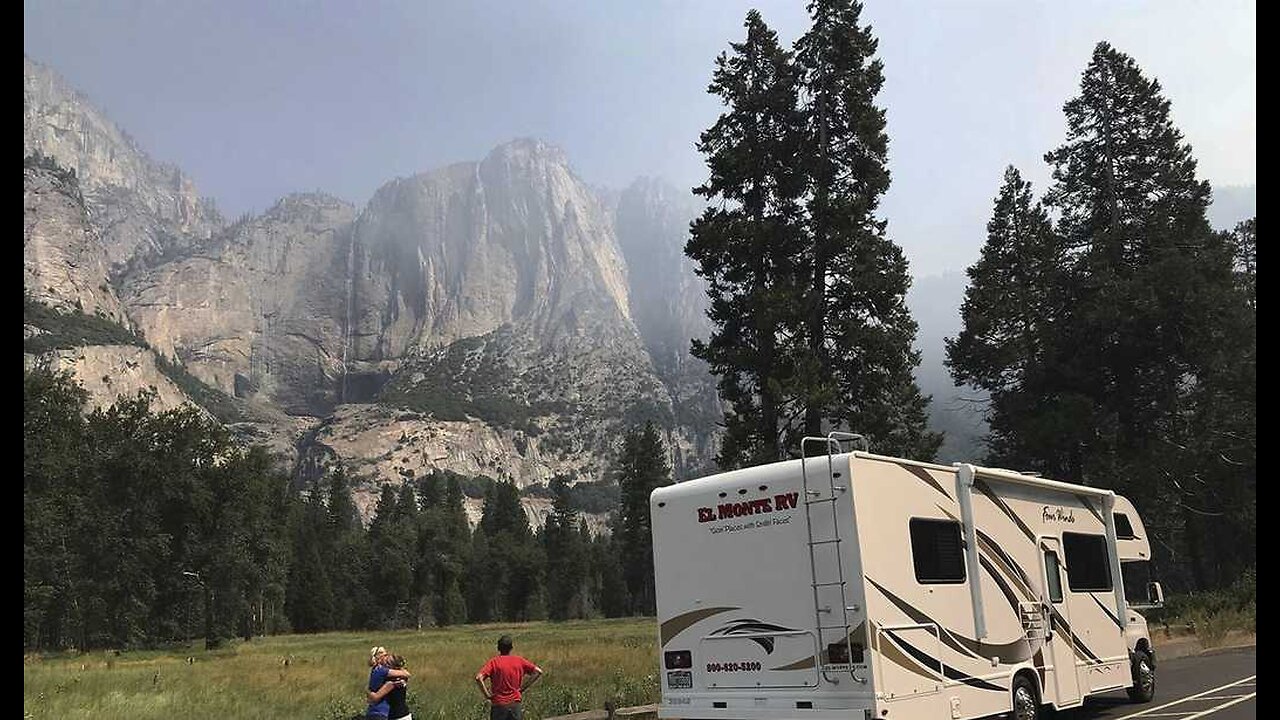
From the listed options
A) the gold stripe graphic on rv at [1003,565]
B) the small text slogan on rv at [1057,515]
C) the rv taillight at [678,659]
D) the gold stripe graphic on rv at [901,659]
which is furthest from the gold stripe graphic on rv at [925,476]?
the rv taillight at [678,659]

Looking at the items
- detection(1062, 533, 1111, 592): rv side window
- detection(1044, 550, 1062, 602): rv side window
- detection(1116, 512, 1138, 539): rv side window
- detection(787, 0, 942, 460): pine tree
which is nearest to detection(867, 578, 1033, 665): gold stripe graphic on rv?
detection(1044, 550, 1062, 602): rv side window

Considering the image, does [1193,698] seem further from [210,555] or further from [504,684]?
[210,555]

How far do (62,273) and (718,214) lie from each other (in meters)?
196

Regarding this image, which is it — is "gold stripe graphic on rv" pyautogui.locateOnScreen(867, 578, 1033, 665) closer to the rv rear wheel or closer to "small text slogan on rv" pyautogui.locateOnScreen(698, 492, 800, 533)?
the rv rear wheel

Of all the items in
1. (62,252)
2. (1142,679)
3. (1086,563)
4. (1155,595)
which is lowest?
(1142,679)

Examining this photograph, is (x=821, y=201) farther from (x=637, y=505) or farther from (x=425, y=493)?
(x=425, y=493)

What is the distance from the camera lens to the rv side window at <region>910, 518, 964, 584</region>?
10438mm

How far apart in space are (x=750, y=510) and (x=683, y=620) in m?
1.76

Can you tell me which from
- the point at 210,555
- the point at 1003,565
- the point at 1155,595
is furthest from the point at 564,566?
the point at 1003,565

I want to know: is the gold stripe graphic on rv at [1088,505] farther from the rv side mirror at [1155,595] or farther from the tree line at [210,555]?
the tree line at [210,555]

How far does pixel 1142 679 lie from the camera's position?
49.3 feet

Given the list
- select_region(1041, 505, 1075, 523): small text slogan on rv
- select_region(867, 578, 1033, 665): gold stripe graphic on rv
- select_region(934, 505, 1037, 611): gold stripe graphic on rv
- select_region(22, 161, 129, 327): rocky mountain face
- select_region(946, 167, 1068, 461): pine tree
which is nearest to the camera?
select_region(867, 578, 1033, 665): gold stripe graphic on rv

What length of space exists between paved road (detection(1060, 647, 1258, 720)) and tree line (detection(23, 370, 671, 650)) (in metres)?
32.1

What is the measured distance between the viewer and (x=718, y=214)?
1099 inches
